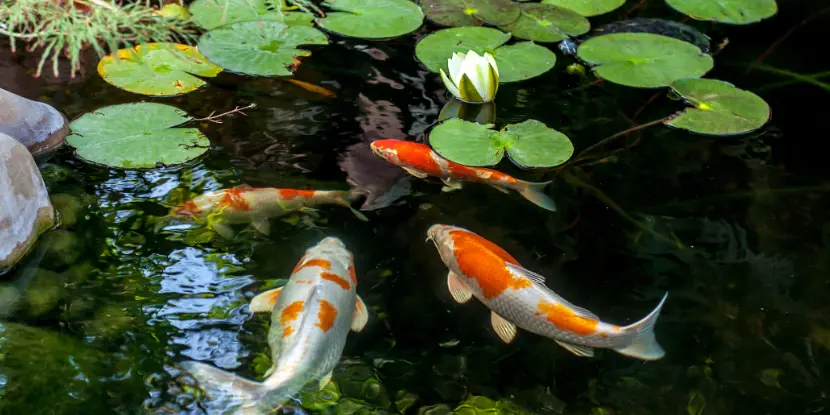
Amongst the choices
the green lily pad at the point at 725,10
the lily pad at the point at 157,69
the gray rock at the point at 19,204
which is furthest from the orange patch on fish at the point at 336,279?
the green lily pad at the point at 725,10

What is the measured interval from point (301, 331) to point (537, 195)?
111 cm

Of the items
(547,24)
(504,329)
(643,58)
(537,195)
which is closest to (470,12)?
(547,24)

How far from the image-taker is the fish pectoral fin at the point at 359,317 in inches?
87.3

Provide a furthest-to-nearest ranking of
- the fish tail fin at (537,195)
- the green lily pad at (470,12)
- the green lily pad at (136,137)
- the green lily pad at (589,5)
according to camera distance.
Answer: the green lily pad at (589,5) < the green lily pad at (470,12) < the green lily pad at (136,137) < the fish tail fin at (537,195)

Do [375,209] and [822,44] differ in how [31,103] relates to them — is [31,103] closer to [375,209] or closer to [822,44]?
[375,209]

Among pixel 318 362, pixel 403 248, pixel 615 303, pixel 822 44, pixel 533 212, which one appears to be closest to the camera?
pixel 318 362

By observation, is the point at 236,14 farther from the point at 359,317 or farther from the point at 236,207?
the point at 359,317

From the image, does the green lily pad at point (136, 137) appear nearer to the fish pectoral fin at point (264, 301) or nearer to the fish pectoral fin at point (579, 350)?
the fish pectoral fin at point (264, 301)

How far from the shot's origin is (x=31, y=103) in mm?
2887

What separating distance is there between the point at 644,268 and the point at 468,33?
1.69 metres

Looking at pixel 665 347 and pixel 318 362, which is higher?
pixel 318 362

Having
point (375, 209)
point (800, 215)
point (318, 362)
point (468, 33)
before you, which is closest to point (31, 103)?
point (375, 209)

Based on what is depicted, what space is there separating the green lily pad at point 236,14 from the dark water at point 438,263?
458mm

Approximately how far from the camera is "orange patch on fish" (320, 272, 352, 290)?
7.16 feet
